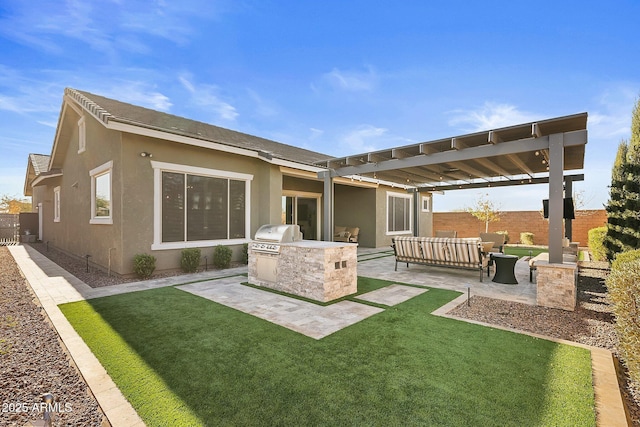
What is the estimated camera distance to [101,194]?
8.85 metres

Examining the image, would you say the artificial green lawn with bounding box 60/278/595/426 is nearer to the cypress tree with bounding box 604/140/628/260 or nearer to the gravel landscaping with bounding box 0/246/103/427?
the gravel landscaping with bounding box 0/246/103/427

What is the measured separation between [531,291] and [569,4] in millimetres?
7116

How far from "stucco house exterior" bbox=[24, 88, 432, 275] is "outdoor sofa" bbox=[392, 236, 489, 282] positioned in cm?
395

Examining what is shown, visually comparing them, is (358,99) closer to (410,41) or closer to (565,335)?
(410,41)

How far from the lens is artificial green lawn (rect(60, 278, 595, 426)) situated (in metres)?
2.30

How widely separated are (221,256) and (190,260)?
0.91 meters

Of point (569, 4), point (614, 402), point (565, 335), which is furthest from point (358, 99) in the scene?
point (614, 402)

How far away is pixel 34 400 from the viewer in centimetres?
257

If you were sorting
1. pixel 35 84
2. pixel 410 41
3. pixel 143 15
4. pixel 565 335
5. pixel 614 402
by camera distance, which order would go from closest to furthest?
pixel 614 402 < pixel 565 335 < pixel 143 15 < pixel 410 41 < pixel 35 84

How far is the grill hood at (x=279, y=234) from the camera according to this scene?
6363 millimetres

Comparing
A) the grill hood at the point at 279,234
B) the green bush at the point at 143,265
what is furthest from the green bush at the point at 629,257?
the green bush at the point at 143,265

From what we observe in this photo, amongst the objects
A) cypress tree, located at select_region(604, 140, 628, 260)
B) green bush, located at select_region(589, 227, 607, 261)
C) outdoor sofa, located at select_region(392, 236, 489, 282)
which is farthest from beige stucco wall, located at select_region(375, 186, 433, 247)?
cypress tree, located at select_region(604, 140, 628, 260)

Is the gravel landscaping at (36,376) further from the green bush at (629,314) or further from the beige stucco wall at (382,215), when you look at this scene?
the beige stucco wall at (382,215)

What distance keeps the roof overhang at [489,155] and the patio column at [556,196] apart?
13 centimetres
